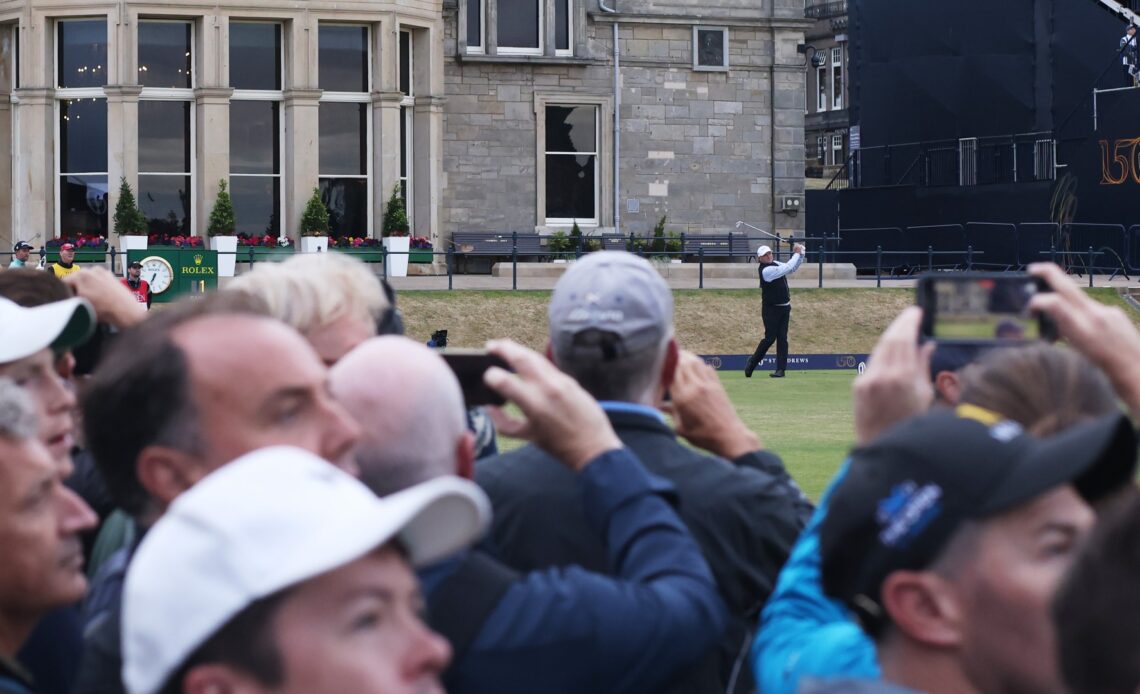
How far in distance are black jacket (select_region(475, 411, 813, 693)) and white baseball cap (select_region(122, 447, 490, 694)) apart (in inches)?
50.8

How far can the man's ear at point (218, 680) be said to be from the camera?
237 cm

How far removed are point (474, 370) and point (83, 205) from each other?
109ft

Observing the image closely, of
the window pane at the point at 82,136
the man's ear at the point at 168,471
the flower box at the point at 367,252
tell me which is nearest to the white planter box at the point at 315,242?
the flower box at the point at 367,252

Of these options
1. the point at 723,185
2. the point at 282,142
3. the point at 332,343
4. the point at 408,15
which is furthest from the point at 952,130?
the point at 332,343

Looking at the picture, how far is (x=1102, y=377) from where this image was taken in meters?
3.30

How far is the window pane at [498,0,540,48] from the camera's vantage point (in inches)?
1534

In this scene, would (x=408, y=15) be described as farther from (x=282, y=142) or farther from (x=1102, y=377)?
(x=1102, y=377)

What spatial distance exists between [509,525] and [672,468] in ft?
1.30

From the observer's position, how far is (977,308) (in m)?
3.29

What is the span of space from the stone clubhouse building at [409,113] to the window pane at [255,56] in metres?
A: 0.04

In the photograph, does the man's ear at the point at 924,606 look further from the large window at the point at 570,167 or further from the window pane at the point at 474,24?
the window pane at the point at 474,24

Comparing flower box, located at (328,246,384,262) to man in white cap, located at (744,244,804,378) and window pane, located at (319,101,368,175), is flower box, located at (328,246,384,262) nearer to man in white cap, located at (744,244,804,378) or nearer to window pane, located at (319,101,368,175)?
window pane, located at (319,101,368,175)

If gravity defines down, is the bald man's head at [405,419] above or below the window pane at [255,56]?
below

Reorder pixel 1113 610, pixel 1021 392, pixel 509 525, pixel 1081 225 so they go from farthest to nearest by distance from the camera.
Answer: pixel 1081 225 < pixel 509 525 < pixel 1021 392 < pixel 1113 610
